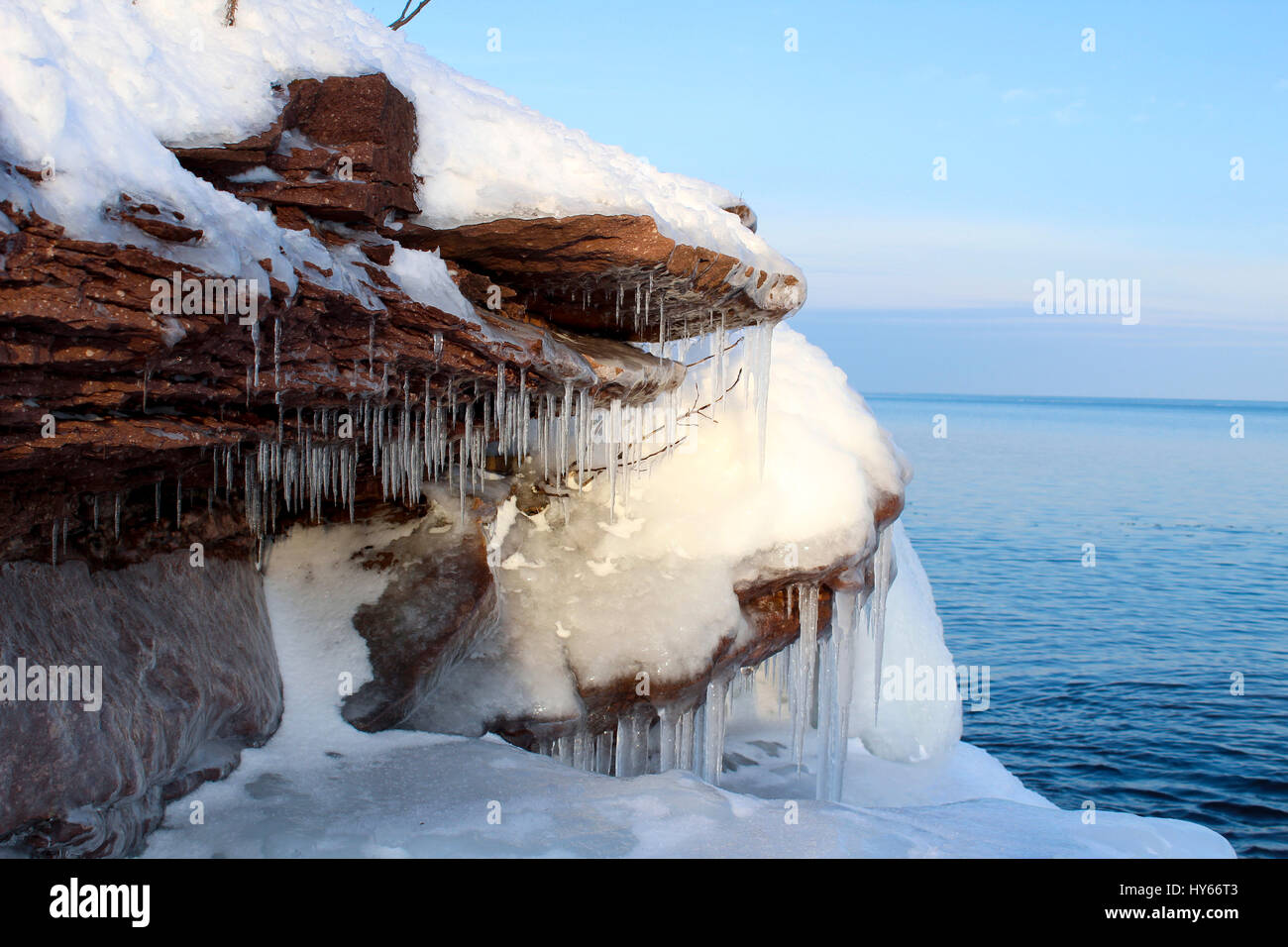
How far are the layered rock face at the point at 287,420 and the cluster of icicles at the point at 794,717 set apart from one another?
7 cm

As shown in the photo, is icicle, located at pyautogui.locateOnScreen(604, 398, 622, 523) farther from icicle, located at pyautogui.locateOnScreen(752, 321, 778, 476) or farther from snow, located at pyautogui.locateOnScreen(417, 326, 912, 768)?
icicle, located at pyautogui.locateOnScreen(752, 321, 778, 476)

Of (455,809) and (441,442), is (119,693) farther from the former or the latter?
(441,442)

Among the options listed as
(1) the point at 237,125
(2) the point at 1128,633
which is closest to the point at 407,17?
(1) the point at 237,125

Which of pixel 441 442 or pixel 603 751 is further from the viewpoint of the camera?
pixel 603 751

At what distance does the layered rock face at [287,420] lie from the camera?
189 inches

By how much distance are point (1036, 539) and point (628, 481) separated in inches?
957

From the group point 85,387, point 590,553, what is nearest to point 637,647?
point 590,553

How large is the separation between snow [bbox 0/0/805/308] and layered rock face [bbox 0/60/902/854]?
94 mm

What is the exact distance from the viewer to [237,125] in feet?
19.8

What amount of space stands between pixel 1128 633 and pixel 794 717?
13.4 metres

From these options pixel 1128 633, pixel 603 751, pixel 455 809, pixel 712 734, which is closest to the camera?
pixel 455 809

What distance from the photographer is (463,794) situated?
6793mm

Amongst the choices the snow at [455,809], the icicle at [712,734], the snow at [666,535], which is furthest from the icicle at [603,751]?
the snow at [455,809]

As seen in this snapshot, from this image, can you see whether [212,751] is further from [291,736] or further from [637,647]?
[637,647]
